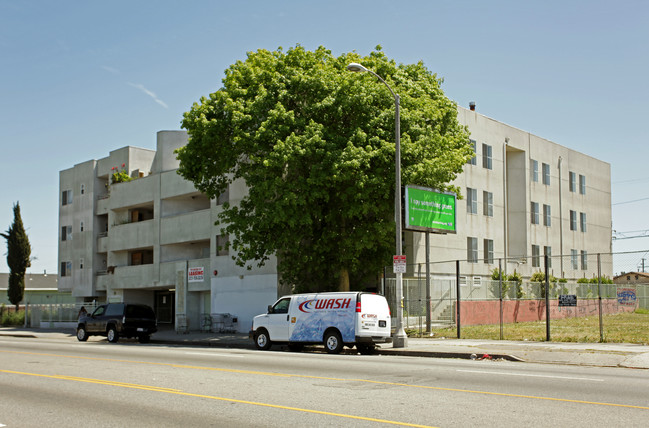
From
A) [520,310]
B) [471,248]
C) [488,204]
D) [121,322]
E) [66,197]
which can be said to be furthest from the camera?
[66,197]

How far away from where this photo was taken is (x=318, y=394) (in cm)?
1070

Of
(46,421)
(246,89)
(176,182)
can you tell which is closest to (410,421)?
(46,421)

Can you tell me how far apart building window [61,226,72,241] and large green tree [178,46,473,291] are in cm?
3042

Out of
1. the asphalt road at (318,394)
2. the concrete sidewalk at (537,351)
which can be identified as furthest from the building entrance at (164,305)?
the asphalt road at (318,394)

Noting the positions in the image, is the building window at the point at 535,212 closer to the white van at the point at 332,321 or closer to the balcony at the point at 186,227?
the balcony at the point at 186,227

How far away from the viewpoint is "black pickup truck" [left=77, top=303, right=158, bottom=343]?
30703 mm

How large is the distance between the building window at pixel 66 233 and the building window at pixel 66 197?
2174 millimetres

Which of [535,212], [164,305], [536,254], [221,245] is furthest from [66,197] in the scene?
[536,254]

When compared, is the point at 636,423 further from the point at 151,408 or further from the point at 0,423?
the point at 0,423

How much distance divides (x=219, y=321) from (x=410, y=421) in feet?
95.8

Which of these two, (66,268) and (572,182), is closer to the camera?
(572,182)

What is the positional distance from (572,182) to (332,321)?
37482 mm

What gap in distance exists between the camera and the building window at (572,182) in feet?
172

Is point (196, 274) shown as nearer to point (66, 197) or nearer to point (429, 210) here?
point (429, 210)
